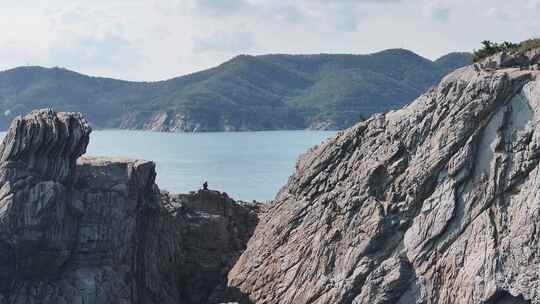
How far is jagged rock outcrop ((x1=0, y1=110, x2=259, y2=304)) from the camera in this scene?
2174 inches

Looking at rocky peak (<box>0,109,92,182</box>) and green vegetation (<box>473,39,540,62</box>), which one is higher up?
green vegetation (<box>473,39,540,62</box>)

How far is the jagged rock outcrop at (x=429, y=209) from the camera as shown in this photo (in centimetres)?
4894

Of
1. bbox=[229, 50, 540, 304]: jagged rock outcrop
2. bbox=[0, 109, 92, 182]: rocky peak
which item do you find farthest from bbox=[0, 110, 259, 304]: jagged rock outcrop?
bbox=[229, 50, 540, 304]: jagged rock outcrop

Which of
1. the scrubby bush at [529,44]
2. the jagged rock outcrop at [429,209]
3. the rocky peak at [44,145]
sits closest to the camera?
the jagged rock outcrop at [429,209]

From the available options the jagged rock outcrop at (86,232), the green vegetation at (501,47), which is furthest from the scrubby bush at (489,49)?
the jagged rock outcrop at (86,232)

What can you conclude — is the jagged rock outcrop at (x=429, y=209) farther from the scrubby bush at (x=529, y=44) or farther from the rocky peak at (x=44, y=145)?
the rocky peak at (x=44, y=145)

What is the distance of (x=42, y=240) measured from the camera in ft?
182

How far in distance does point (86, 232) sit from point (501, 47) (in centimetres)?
3145

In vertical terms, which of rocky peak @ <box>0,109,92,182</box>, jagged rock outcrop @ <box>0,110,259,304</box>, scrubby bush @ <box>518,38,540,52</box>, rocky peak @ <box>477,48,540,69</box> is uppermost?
scrubby bush @ <box>518,38,540,52</box>

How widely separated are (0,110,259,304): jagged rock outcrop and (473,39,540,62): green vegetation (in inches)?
915

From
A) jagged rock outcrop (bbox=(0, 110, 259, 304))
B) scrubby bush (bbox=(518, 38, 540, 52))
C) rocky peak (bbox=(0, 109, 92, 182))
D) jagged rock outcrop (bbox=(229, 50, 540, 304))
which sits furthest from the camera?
rocky peak (bbox=(0, 109, 92, 182))

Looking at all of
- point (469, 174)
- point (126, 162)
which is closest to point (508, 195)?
point (469, 174)

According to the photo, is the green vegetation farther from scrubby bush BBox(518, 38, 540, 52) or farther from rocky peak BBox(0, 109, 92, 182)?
rocky peak BBox(0, 109, 92, 182)

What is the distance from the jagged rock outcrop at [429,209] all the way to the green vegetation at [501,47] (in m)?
1.91
